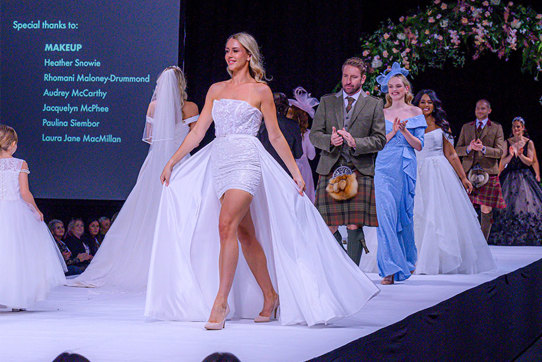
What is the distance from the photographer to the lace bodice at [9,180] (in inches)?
176

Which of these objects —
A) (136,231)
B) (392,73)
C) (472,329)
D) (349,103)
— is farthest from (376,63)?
Answer: (472,329)

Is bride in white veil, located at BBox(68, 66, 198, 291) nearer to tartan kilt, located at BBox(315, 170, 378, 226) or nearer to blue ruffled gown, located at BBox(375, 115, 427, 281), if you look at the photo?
tartan kilt, located at BBox(315, 170, 378, 226)

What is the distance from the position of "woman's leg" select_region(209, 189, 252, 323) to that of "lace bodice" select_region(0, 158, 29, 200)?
54.0 inches

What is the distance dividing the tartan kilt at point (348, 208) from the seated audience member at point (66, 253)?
92.2 inches

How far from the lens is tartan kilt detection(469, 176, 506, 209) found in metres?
8.73

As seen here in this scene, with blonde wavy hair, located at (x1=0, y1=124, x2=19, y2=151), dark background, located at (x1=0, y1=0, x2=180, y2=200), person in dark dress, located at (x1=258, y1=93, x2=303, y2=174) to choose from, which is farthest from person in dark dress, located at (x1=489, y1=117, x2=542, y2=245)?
blonde wavy hair, located at (x1=0, y1=124, x2=19, y2=151)

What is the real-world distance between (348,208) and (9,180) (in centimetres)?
208

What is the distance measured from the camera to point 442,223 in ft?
21.7

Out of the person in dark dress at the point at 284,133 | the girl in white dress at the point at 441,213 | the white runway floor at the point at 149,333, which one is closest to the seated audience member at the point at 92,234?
the person in dark dress at the point at 284,133

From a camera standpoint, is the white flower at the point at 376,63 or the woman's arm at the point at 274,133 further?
the white flower at the point at 376,63

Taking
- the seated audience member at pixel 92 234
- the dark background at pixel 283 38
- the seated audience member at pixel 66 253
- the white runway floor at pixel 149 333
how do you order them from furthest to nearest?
1. the dark background at pixel 283 38
2. the seated audience member at pixel 92 234
3. the seated audience member at pixel 66 253
4. the white runway floor at pixel 149 333

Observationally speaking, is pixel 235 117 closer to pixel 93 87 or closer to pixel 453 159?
pixel 453 159

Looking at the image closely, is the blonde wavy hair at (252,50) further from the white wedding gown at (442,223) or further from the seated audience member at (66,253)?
the seated audience member at (66,253)

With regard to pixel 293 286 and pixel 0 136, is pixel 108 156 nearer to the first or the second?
pixel 0 136
